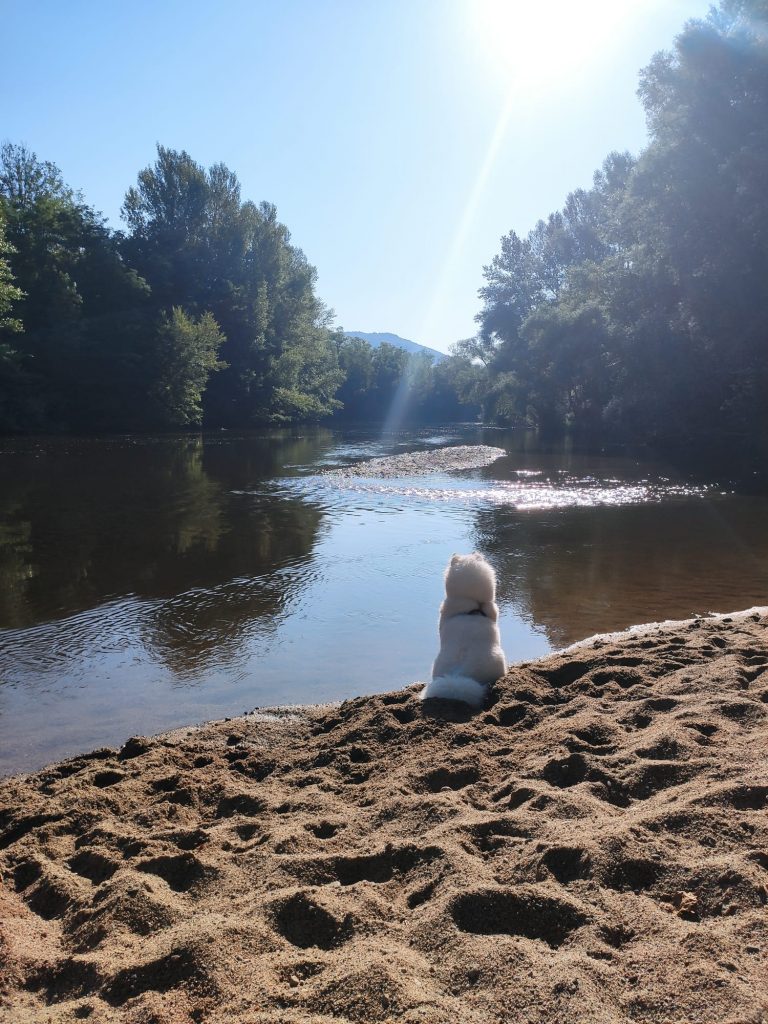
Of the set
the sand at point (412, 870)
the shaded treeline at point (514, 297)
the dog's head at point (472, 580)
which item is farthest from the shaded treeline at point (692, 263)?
the sand at point (412, 870)

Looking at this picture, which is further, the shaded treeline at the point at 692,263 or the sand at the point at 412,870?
the shaded treeline at the point at 692,263

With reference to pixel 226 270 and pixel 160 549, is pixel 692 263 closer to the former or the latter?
pixel 160 549

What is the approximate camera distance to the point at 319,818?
3.92 metres

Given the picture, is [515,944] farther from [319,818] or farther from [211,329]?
[211,329]

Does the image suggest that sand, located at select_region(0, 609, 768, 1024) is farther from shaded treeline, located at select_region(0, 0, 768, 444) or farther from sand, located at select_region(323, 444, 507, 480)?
shaded treeline, located at select_region(0, 0, 768, 444)

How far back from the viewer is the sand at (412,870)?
242cm

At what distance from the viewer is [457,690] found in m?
5.66

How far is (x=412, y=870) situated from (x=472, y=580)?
9.65 ft

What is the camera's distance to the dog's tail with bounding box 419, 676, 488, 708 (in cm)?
563

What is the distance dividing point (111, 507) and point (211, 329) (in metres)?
41.3

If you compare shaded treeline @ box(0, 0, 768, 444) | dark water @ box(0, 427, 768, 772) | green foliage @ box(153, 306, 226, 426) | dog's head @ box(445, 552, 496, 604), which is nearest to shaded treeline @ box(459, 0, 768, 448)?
shaded treeline @ box(0, 0, 768, 444)

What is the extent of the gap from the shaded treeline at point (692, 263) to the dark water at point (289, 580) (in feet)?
40.3

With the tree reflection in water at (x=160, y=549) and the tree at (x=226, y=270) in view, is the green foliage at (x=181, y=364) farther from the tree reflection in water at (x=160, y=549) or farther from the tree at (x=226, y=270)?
the tree reflection in water at (x=160, y=549)

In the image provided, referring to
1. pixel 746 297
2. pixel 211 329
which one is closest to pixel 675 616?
pixel 746 297
